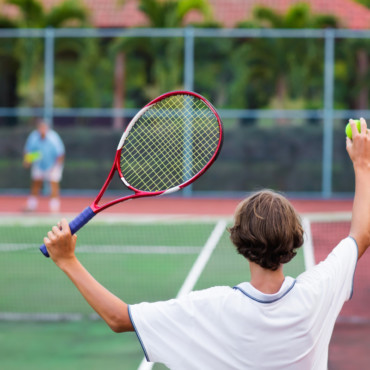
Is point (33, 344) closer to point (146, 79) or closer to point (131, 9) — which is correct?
point (146, 79)

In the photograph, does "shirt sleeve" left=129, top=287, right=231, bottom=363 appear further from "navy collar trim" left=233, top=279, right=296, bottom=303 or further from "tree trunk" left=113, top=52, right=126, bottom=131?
"tree trunk" left=113, top=52, right=126, bottom=131

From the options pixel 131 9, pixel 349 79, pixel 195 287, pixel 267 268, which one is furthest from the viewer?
pixel 131 9

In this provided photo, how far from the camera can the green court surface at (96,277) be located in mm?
4730

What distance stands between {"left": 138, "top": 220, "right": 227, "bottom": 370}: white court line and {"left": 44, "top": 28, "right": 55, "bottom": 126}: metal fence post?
17.3 feet

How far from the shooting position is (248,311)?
5.75 ft

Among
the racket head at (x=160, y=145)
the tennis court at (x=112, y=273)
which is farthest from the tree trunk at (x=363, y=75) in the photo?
the racket head at (x=160, y=145)

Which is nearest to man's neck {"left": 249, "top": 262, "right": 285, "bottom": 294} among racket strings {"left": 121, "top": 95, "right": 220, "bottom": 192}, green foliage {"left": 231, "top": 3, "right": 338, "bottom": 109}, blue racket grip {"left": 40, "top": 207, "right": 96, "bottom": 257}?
blue racket grip {"left": 40, "top": 207, "right": 96, "bottom": 257}

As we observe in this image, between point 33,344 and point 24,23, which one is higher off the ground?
point 24,23

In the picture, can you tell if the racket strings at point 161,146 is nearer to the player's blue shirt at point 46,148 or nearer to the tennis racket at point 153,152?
the tennis racket at point 153,152

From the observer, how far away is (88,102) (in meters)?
19.1

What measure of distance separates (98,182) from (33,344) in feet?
34.3

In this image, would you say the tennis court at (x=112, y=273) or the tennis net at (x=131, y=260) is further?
the tennis net at (x=131, y=260)

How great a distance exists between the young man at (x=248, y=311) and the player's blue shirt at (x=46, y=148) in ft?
36.9

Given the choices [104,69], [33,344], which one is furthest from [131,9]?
[33,344]
